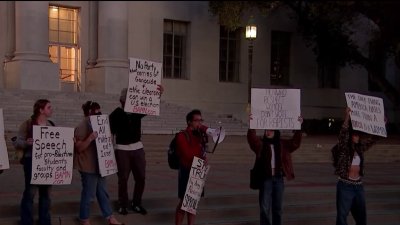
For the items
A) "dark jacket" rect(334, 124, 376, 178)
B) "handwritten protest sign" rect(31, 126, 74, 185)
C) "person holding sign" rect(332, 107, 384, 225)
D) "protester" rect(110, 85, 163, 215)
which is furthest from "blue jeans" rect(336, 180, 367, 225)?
"handwritten protest sign" rect(31, 126, 74, 185)

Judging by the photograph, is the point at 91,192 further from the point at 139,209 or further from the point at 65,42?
the point at 65,42

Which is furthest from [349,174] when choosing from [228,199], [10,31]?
[10,31]

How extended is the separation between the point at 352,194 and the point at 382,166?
452 inches

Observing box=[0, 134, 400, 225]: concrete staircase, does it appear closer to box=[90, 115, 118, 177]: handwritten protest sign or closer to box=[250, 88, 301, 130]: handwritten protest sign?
box=[90, 115, 118, 177]: handwritten protest sign

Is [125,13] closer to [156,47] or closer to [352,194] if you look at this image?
[156,47]

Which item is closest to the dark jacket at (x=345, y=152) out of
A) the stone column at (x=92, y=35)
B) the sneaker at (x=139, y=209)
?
the sneaker at (x=139, y=209)

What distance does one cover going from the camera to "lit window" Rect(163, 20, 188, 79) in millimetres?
30844

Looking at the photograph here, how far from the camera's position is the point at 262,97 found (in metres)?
9.14

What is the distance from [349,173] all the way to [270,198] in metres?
1.10

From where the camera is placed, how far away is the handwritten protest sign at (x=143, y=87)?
9.50m

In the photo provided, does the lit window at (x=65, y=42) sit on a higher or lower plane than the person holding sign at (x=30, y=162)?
higher

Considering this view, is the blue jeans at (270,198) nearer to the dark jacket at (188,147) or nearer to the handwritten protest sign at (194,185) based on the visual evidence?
the handwritten protest sign at (194,185)

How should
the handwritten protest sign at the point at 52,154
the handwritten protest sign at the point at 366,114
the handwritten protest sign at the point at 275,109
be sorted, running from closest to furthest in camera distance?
the handwritten protest sign at the point at 52,154 → the handwritten protest sign at the point at 366,114 → the handwritten protest sign at the point at 275,109

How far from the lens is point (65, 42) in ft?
93.2
